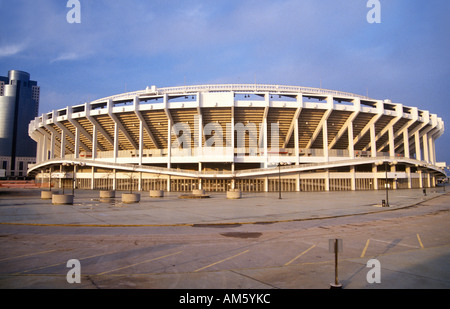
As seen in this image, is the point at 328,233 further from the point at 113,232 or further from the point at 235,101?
the point at 235,101

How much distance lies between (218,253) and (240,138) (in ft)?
157

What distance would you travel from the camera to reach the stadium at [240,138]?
52875mm

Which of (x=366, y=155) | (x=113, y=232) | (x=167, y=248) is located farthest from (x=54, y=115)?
(x=366, y=155)

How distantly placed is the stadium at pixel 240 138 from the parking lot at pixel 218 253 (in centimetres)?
3644

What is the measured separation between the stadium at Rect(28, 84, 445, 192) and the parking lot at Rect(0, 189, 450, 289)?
3644 centimetres

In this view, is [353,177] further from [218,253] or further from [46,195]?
[218,253]

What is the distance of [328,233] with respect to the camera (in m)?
14.0

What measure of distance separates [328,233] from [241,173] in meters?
39.4

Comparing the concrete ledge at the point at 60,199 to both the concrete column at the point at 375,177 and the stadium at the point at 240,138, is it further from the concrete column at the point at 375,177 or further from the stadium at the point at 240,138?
the concrete column at the point at 375,177

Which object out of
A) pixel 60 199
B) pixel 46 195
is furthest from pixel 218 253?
pixel 46 195

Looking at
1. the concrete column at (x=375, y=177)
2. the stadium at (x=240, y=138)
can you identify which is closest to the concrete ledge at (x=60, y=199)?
the stadium at (x=240, y=138)

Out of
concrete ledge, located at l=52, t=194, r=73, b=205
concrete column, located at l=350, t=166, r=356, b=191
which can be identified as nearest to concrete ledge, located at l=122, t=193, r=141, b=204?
concrete ledge, located at l=52, t=194, r=73, b=205

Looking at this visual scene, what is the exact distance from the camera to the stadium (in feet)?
173

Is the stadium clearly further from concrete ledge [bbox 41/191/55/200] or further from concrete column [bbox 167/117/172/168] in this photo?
concrete ledge [bbox 41/191/55/200]
